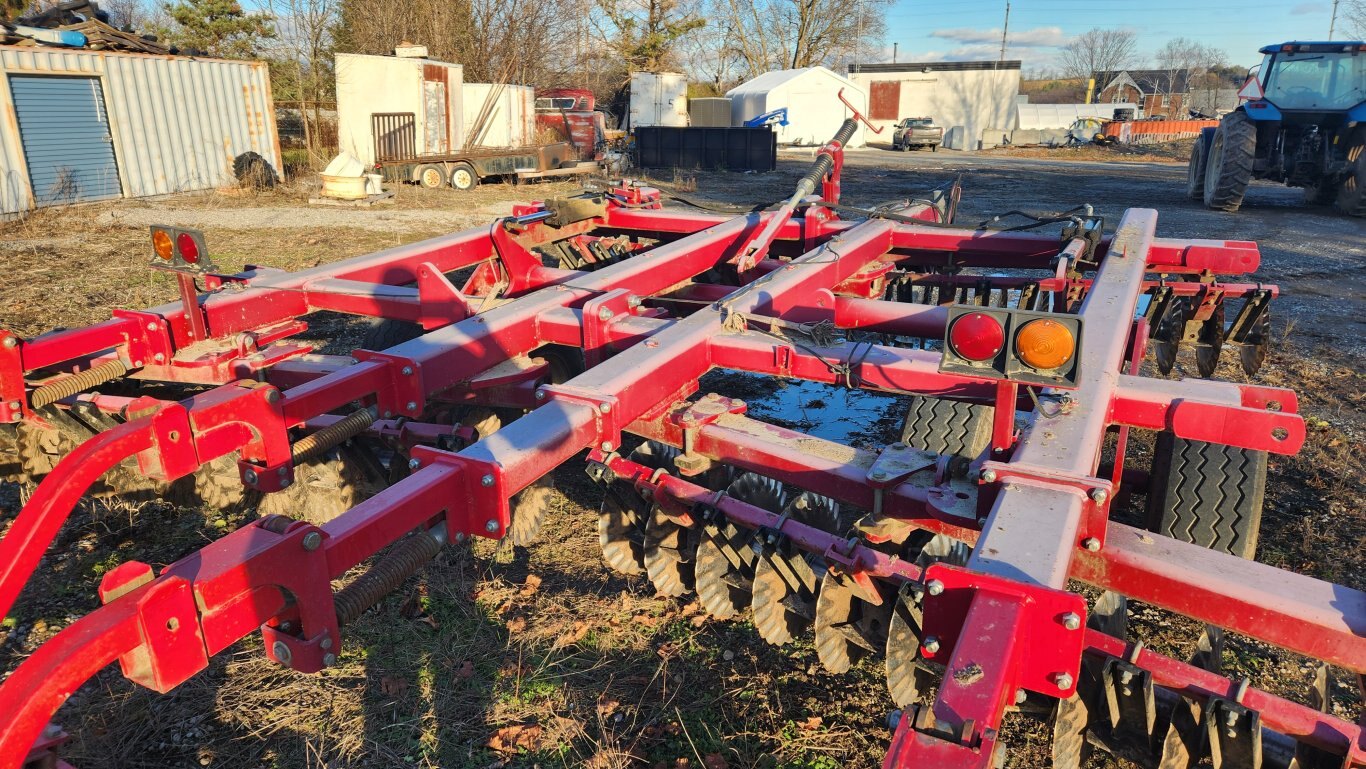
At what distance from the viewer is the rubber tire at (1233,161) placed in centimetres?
1350

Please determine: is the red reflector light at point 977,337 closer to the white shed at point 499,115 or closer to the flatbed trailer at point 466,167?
the flatbed trailer at point 466,167

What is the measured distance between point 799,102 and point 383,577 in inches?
1256

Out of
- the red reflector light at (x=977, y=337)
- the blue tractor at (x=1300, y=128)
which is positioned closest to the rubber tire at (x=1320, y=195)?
the blue tractor at (x=1300, y=128)

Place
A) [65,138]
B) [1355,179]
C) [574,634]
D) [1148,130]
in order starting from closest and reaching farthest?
[574,634]
[65,138]
[1355,179]
[1148,130]

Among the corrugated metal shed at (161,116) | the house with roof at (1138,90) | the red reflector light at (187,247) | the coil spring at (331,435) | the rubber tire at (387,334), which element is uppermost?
the house with roof at (1138,90)

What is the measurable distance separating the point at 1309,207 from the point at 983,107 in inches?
962

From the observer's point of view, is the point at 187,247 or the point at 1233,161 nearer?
the point at 187,247

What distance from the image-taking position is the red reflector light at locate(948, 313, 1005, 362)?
1.83 m

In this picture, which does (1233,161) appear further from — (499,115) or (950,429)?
(499,115)

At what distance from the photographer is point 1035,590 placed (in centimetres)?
147

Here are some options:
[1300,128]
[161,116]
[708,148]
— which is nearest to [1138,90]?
[708,148]

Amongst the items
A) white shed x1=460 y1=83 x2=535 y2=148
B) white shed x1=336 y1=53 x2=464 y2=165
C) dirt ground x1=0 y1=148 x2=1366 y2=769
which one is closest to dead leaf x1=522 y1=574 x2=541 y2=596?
dirt ground x1=0 y1=148 x2=1366 y2=769

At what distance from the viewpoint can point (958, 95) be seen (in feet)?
123

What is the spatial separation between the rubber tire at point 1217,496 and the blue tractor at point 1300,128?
13127mm
